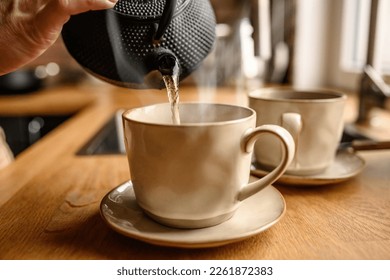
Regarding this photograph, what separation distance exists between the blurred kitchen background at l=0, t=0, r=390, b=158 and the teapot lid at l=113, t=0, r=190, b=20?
2.92 feet

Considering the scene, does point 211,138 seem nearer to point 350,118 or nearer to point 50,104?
point 350,118

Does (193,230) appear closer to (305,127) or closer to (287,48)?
(305,127)

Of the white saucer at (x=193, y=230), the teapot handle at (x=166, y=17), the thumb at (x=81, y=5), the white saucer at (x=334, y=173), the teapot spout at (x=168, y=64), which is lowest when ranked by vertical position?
the white saucer at (x=334, y=173)

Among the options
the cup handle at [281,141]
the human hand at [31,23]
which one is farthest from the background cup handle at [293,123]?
the human hand at [31,23]

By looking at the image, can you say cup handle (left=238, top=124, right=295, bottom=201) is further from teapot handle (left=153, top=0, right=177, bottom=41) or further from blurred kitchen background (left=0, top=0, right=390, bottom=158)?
blurred kitchen background (left=0, top=0, right=390, bottom=158)

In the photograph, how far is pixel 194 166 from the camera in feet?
1.26

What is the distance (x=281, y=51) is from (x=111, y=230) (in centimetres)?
138

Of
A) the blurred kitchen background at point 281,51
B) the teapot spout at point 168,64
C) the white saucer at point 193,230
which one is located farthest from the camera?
the blurred kitchen background at point 281,51

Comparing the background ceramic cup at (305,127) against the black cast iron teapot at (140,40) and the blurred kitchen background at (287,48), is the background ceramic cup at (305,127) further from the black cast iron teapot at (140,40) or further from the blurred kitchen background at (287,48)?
the blurred kitchen background at (287,48)

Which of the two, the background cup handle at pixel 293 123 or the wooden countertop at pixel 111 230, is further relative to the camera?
the background cup handle at pixel 293 123

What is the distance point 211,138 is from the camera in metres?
0.38

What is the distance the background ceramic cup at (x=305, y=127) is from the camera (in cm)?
52

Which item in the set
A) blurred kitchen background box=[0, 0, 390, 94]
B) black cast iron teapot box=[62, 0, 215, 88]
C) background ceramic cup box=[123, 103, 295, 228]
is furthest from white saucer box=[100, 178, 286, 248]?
blurred kitchen background box=[0, 0, 390, 94]

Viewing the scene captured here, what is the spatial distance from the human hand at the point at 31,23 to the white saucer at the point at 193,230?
0.20m
